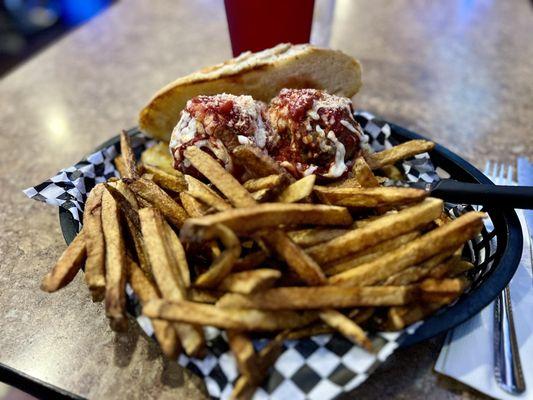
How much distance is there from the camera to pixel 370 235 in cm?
124

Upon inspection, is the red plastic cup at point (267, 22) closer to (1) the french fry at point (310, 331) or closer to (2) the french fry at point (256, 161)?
(2) the french fry at point (256, 161)

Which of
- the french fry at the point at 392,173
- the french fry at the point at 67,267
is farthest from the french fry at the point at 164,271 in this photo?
the french fry at the point at 392,173

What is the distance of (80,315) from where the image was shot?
1.47m

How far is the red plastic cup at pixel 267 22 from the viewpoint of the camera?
222 centimetres

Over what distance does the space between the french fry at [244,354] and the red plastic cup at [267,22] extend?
1.72m

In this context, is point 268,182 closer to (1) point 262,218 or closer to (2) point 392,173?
(1) point 262,218

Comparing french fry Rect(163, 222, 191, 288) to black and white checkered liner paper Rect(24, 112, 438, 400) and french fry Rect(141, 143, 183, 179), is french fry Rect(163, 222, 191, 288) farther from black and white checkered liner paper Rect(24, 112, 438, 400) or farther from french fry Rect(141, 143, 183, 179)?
french fry Rect(141, 143, 183, 179)

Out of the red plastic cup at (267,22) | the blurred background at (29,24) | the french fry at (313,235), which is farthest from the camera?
the blurred background at (29,24)

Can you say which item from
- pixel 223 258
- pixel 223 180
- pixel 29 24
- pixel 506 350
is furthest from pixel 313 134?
pixel 29 24

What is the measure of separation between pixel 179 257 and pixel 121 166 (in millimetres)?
728

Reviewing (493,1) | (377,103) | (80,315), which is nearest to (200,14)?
(377,103)

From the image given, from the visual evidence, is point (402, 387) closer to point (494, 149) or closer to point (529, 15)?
point (494, 149)

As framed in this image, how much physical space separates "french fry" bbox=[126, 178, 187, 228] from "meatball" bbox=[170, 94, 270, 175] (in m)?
0.23

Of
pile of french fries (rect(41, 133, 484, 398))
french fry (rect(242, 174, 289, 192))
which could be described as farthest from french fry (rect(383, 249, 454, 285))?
french fry (rect(242, 174, 289, 192))
